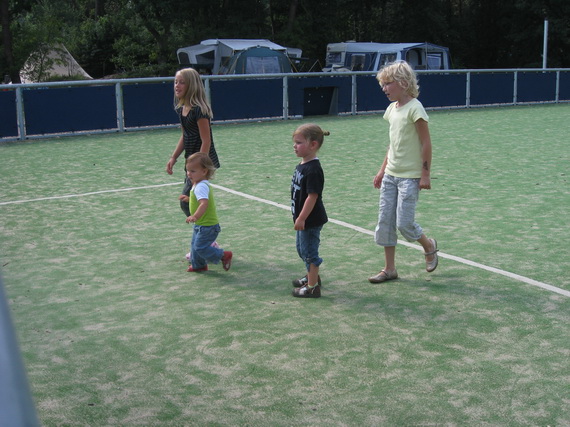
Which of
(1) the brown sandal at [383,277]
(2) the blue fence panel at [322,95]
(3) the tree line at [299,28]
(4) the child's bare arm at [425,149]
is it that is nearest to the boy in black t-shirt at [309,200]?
(1) the brown sandal at [383,277]

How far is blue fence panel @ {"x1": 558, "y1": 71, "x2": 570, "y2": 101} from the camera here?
91.6 ft

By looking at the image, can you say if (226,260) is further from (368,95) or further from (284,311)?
(368,95)

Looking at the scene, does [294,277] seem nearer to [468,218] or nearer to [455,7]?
[468,218]

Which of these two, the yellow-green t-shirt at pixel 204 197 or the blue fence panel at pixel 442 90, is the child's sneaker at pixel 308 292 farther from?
the blue fence panel at pixel 442 90

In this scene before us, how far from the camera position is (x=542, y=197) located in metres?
9.18

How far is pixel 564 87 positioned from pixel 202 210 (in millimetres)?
25264

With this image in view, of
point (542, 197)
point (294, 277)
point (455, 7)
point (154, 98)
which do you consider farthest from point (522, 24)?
point (294, 277)

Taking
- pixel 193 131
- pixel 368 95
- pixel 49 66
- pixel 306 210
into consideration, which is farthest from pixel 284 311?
pixel 49 66

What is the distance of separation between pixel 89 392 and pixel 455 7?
66410mm

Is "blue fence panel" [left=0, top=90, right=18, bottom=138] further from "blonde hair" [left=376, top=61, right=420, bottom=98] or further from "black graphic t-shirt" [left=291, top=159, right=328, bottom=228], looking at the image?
"blonde hair" [left=376, top=61, right=420, bottom=98]

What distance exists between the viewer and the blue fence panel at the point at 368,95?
23.3 meters

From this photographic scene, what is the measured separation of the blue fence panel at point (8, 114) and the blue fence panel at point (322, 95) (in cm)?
806

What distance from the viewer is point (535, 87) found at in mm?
27172

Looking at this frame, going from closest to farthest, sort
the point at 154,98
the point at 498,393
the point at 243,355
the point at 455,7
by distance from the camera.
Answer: the point at 498,393
the point at 243,355
the point at 154,98
the point at 455,7
